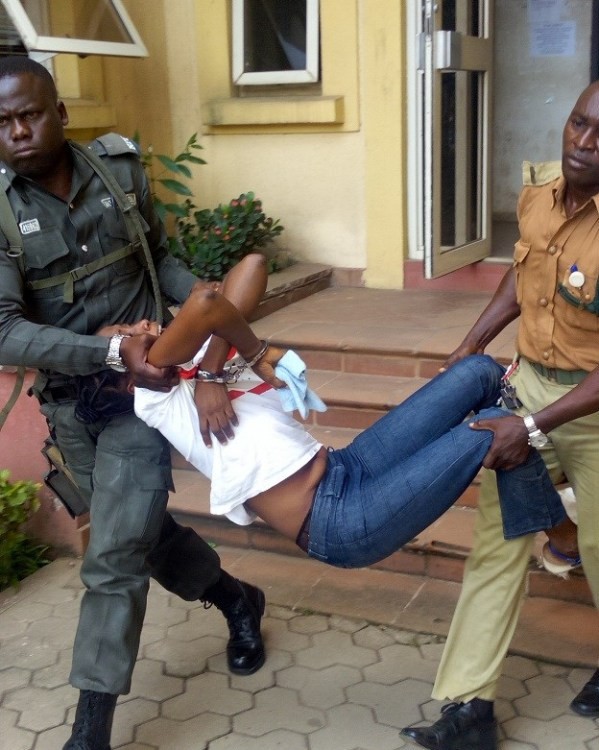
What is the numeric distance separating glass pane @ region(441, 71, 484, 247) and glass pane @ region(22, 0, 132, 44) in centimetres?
191

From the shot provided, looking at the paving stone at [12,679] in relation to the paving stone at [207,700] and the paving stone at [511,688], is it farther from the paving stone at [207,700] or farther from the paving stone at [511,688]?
the paving stone at [511,688]

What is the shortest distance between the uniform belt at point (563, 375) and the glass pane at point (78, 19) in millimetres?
3635

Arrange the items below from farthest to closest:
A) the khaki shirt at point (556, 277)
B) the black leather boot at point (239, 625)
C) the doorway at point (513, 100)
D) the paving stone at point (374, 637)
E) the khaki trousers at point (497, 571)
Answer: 1. the doorway at point (513, 100)
2. the paving stone at point (374, 637)
3. the black leather boot at point (239, 625)
4. the khaki trousers at point (497, 571)
5. the khaki shirt at point (556, 277)

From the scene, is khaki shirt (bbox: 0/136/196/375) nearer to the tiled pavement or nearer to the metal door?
the tiled pavement

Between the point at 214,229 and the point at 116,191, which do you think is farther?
the point at 214,229

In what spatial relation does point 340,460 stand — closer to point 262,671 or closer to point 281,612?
point 262,671

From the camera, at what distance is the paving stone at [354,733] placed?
9.56 ft

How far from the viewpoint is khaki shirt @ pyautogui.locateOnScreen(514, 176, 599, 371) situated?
2.55 meters

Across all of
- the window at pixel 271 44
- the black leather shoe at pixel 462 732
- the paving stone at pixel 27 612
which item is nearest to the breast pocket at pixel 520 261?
the black leather shoe at pixel 462 732

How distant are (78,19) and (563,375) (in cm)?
387

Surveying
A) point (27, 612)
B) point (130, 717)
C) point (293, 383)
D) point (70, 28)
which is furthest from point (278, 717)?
point (70, 28)

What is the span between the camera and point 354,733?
2.97m

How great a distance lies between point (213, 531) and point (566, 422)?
2118 mm

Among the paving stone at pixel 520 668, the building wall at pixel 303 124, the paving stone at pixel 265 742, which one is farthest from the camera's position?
the building wall at pixel 303 124
